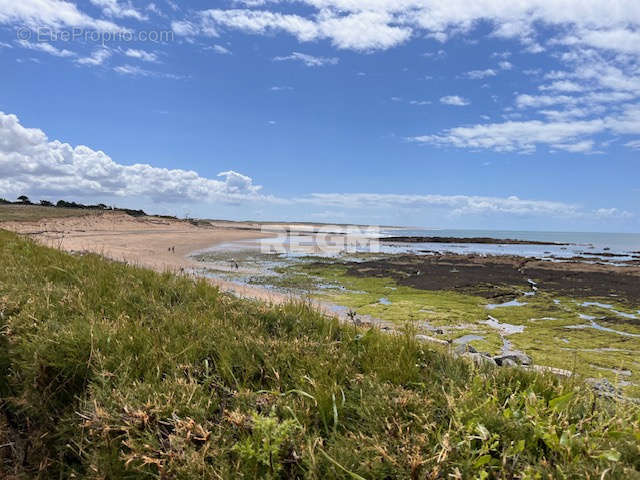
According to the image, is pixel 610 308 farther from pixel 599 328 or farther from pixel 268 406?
pixel 268 406

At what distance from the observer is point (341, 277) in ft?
80.2

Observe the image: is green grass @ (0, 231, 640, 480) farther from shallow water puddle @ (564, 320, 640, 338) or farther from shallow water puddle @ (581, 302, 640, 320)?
shallow water puddle @ (581, 302, 640, 320)

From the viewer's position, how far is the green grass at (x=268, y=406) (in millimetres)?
1759

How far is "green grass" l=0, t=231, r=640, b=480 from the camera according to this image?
69.2 inches

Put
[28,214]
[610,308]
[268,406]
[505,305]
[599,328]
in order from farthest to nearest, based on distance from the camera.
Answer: [28,214], [505,305], [610,308], [599,328], [268,406]

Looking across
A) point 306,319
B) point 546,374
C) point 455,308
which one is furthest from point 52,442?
point 455,308

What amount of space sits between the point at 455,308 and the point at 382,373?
14987 millimetres

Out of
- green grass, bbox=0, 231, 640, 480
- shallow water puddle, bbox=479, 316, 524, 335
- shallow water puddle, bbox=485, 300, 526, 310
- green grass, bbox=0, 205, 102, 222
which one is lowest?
shallow water puddle, bbox=479, 316, 524, 335

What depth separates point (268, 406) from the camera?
2312 millimetres

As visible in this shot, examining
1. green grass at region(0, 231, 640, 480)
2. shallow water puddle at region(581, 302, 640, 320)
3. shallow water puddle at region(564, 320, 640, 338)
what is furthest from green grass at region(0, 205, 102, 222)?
shallow water puddle at region(581, 302, 640, 320)

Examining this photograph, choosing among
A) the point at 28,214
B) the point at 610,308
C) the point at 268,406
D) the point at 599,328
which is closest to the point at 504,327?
the point at 599,328

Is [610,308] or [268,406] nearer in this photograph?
[268,406]

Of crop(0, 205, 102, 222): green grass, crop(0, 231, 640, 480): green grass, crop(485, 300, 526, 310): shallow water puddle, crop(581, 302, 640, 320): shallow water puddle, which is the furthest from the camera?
crop(0, 205, 102, 222): green grass

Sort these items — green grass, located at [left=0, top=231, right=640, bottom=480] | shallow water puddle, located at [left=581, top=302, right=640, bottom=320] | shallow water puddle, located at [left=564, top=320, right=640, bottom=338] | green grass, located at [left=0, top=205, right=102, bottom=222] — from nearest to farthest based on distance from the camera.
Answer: green grass, located at [left=0, top=231, right=640, bottom=480], shallow water puddle, located at [left=564, top=320, right=640, bottom=338], shallow water puddle, located at [left=581, top=302, right=640, bottom=320], green grass, located at [left=0, top=205, right=102, bottom=222]
